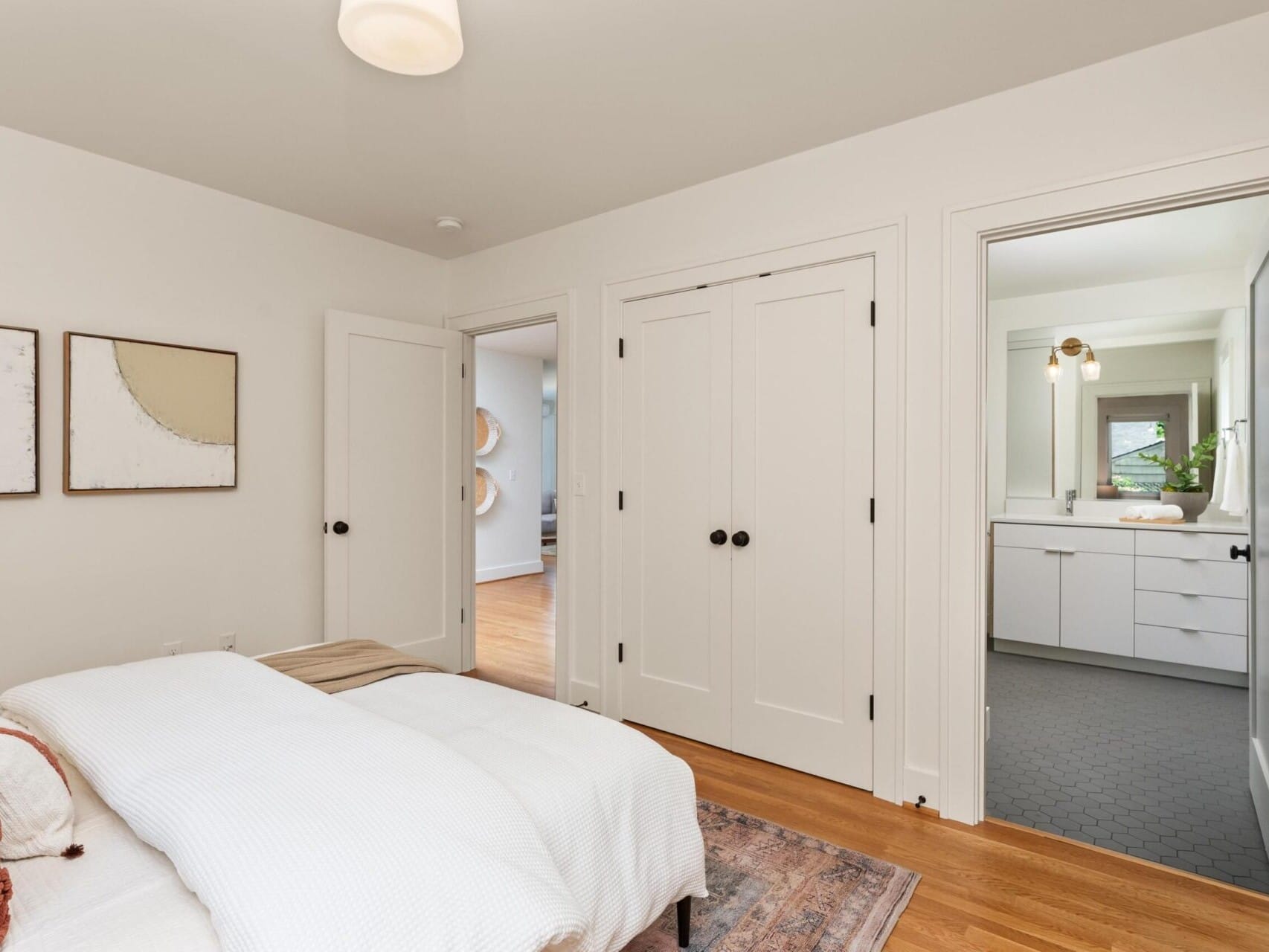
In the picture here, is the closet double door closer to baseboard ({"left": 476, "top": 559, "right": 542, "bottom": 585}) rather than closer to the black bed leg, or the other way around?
the black bed leg

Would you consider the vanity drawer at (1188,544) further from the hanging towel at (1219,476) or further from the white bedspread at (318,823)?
the white bedspread at (318,823)

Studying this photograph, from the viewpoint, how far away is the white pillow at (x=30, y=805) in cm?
116

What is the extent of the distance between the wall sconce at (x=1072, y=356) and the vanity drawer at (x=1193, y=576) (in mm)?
1403

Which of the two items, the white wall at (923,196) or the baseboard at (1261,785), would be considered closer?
the white wall at (923,196)

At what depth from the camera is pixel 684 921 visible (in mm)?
1686

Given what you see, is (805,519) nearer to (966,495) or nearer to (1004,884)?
(966,495)

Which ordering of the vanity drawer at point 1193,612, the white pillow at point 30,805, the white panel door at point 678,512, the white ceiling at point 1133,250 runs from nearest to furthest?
the white pillow at point 30,805
the white panel door at point 678,512
the white ceiling at point 1133,250
the vanity drawer at point 1193,612

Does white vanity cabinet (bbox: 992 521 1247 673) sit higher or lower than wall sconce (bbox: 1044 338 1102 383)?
lower

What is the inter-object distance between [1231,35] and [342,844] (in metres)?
3.00

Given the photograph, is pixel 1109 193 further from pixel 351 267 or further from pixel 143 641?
pixel 143 641

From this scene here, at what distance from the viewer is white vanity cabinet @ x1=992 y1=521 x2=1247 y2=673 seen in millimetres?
3957

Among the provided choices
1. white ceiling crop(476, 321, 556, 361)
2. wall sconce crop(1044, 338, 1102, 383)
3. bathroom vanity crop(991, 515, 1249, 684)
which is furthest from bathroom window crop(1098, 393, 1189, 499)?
white ceiling crop(476, 321, 556, 361)

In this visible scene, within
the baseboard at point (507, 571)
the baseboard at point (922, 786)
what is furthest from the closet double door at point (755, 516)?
the baseboard at point (507, 571)

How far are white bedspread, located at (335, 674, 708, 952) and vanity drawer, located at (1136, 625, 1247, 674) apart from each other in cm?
392
